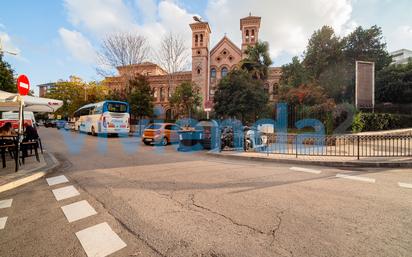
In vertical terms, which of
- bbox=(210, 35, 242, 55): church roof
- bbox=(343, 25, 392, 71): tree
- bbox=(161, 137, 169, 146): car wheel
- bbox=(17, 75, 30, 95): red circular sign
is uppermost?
bbox=(210, 35, 242, 55): church roof

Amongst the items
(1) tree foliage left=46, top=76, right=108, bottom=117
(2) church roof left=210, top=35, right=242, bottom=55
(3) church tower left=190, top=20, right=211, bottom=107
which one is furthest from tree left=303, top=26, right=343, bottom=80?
(1) tree foliage left=46, top=76, right=108, bottom=117

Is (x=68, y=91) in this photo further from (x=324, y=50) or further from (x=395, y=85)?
(x=395, y=85)

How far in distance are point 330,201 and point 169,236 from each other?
345 cm

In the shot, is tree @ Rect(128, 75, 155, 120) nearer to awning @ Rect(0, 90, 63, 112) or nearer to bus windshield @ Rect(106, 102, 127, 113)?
bus windshield @ Rect(106, 102, 127, 113)

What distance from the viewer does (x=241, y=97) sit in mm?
24672

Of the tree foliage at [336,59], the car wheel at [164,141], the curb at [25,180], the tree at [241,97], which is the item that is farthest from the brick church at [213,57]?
the curb at [25,180]

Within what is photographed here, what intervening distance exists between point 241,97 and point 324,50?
1535 cm

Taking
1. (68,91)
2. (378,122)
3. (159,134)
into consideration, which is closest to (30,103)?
(159,134)

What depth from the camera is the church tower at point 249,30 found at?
46.7 m

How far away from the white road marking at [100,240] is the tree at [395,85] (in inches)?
1350

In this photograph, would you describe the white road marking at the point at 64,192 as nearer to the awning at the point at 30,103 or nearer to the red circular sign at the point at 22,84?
the red circular sign at the point at 22,84

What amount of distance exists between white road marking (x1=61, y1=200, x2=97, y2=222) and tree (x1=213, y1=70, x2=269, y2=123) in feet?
69.1

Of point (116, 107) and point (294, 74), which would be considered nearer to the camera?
point (116, 107)

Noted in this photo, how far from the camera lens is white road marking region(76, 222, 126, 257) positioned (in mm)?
2846
